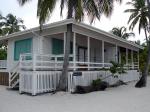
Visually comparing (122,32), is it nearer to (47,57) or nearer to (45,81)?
(47,57)

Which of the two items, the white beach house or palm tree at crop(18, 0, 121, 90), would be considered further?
the white beach house

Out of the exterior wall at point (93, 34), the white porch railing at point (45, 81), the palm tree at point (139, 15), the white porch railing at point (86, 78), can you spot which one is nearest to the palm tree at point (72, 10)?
the white porch railing at point (86, 78)

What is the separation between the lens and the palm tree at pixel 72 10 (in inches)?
418

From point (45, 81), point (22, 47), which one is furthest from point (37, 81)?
point (22, 47)

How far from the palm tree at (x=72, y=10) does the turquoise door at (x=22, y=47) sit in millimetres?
3939

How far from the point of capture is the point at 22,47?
15148 mm

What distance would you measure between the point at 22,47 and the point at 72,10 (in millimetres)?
5541

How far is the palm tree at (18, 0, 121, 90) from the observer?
10.6 m

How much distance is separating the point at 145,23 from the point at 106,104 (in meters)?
19.8

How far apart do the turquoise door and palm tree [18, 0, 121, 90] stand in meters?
3.94

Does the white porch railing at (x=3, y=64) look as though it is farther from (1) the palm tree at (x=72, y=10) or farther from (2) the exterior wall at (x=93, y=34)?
(2) the exterior wall at (x=93, y=34)

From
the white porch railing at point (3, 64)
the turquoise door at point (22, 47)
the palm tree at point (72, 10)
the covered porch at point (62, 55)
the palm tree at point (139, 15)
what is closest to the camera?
the palm tree at point (72, 10)

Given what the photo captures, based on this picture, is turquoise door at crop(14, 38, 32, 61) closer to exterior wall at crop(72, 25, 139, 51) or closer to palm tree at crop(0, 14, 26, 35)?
exterior wall at crop(72, 25, 139, 51)

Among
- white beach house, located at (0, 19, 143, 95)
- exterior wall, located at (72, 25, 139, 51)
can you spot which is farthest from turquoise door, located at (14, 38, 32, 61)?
exterior wall, located at (72, 25, 139, 51)
